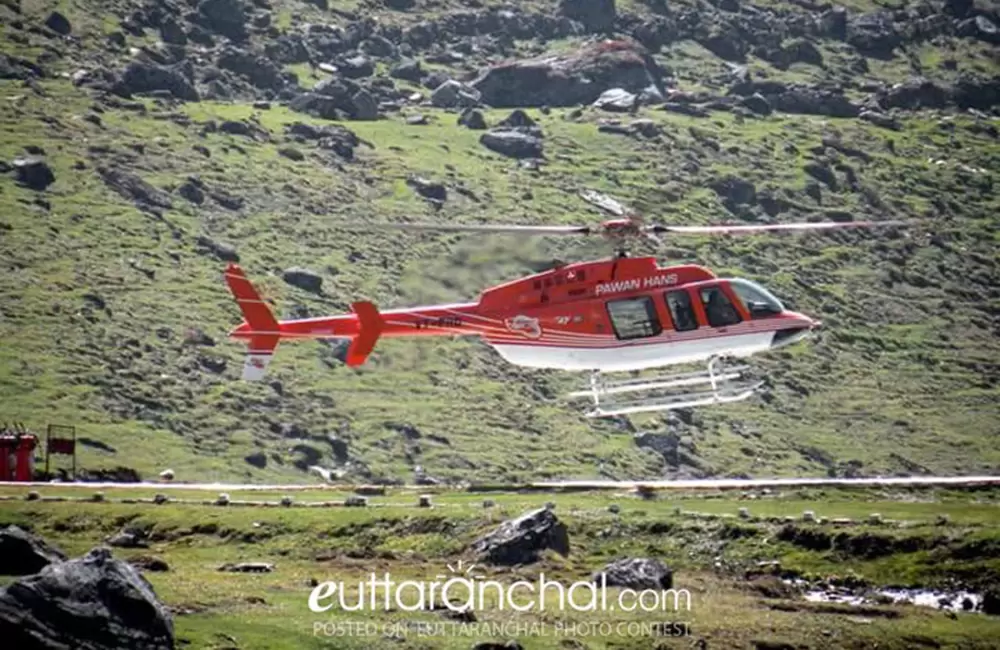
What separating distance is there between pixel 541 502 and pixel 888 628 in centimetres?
2774

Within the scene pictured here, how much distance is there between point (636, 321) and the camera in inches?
3302

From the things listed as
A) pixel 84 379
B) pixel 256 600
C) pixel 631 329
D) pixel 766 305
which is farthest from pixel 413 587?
pixel 84 379

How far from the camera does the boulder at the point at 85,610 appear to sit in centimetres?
6091

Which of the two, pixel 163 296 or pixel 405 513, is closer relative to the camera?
pixel 405 513

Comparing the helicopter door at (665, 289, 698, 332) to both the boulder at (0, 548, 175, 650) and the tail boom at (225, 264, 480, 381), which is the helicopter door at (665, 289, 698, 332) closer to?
the tail boom at (225, 264, 480, 381)

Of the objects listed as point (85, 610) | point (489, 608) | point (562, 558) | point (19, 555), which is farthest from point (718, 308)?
point (85, 610)

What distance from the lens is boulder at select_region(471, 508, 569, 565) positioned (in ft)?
288

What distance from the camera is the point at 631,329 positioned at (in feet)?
275

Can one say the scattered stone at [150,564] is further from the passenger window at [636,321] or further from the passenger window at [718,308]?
the passenger window at [718,308]

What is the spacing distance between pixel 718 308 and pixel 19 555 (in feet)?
99.9

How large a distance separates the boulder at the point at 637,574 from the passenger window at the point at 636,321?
372 inches

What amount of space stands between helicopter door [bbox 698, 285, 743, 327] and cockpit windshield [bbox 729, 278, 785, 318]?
63cm

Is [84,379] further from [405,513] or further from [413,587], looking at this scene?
[413,587]

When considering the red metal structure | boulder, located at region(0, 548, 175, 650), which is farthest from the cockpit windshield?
the red metal structure
